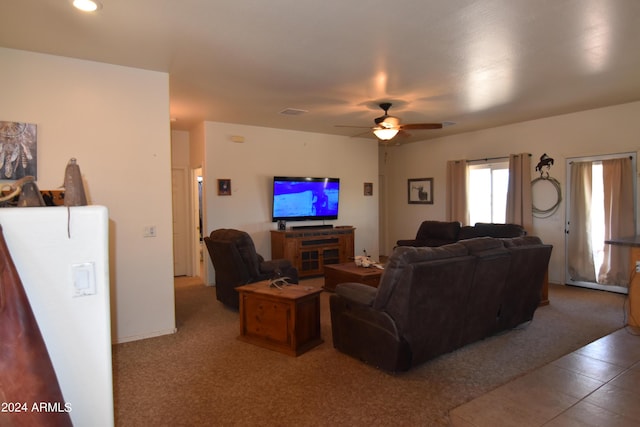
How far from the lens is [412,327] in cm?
283

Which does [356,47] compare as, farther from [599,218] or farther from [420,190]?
[420,190]

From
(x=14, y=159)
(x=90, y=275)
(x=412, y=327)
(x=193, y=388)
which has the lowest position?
(x=193, y=388)

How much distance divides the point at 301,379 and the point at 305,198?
437 cm

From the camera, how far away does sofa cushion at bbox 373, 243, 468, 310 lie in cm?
273

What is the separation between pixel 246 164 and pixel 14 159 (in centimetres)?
359

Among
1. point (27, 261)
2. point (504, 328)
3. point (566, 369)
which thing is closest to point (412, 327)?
point (566, 369)

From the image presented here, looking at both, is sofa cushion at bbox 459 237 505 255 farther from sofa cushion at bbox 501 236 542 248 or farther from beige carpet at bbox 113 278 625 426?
beige carpet at bbox 113 278 625 426

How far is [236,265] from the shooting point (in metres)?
4.49

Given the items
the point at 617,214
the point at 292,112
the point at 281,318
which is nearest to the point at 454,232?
the point at 617,214

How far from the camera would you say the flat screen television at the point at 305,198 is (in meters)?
6.71

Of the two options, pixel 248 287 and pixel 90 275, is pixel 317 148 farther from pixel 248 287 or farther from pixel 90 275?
pixel 90 275

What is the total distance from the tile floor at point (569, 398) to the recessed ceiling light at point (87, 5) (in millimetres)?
3511

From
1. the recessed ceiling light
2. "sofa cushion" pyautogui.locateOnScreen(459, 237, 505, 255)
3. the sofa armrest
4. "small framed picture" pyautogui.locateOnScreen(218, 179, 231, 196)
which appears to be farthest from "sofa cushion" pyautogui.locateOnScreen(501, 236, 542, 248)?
"small framed picture" pyautogui.locateOnScreen(218, 179, 231, 196)

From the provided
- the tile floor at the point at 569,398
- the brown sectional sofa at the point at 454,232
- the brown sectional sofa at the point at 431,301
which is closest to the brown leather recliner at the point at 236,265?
the brown sectional sofa at the point at 431,301
